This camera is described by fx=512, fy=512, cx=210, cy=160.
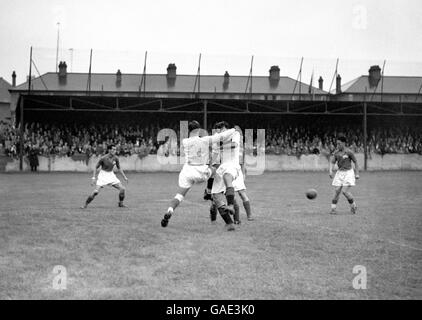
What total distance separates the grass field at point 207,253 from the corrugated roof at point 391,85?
47.1 m

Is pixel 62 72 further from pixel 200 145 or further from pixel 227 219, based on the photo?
pixel 227 219

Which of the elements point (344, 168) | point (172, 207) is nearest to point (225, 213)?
point (172, 207)

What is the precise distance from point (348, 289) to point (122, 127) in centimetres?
3357

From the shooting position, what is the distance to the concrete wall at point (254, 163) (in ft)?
108

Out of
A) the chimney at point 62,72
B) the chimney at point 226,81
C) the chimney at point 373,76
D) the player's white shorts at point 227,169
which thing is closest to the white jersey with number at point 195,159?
the player's white shorts at point 227,169

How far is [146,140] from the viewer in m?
37.0

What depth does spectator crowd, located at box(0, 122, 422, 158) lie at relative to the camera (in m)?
33.8

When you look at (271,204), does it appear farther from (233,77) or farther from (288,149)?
(233,77)

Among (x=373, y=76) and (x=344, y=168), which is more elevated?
(x=373, y=76)

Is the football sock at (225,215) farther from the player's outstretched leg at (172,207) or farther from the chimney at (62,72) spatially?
the chimney at (62,72)

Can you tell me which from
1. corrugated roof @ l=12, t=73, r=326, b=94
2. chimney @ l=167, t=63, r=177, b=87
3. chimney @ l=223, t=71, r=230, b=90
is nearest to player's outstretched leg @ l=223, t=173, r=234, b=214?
corrugated roof @ l=12, t=73, r=326, b=94

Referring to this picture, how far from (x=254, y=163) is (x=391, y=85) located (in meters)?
32.5

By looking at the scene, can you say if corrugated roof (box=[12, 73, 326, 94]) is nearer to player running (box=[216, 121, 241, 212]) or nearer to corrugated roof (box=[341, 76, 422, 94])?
corrugated roof (box=[341, 76, 422, 94])
